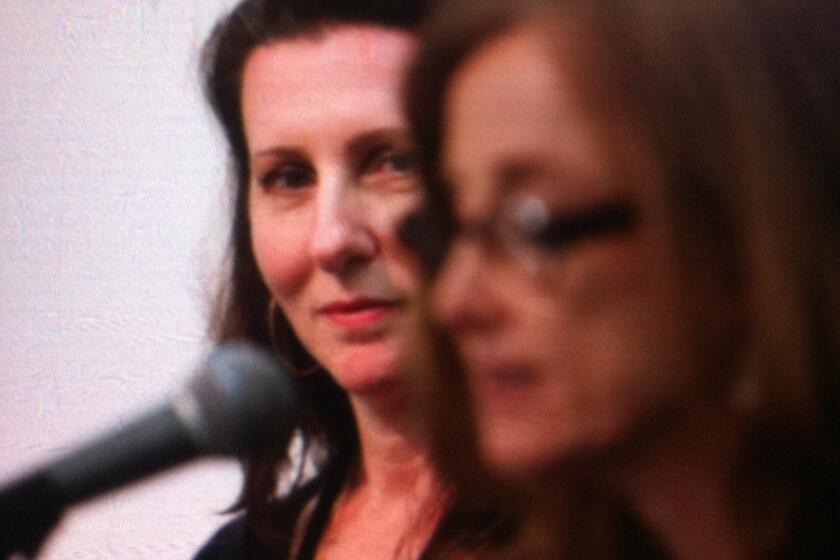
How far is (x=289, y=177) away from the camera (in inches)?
31.1

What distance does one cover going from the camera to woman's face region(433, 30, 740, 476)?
47 cm

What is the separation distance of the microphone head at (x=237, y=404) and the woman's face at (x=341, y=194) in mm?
261

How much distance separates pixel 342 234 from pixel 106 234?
10.6 inches

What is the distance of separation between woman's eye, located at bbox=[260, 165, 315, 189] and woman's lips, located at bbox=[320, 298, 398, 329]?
8 centimetres

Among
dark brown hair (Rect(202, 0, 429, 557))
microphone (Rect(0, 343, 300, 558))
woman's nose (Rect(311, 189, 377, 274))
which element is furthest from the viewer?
dark brown hair (Rect(202, 0, 429, 557))

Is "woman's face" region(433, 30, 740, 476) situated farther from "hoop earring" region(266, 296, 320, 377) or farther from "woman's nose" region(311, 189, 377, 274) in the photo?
"hoop earring" region(266, 296, 320, 377)

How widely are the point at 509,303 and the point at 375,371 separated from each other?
278 mm

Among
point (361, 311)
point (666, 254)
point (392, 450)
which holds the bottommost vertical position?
point (392, 450)

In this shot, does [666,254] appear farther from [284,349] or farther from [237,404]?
[284,349]

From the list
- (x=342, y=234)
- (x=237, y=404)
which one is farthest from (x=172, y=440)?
(x=342, y=234)

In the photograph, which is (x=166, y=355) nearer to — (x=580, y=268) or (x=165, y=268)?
(x=165, y=268)

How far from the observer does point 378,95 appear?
0.75 meters

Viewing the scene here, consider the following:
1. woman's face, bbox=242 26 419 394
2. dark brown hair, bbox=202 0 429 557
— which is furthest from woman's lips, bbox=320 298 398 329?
dark brown hair, bbox=202 0 429 557

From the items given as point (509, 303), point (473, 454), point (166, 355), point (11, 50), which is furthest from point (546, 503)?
point (11, 50)
